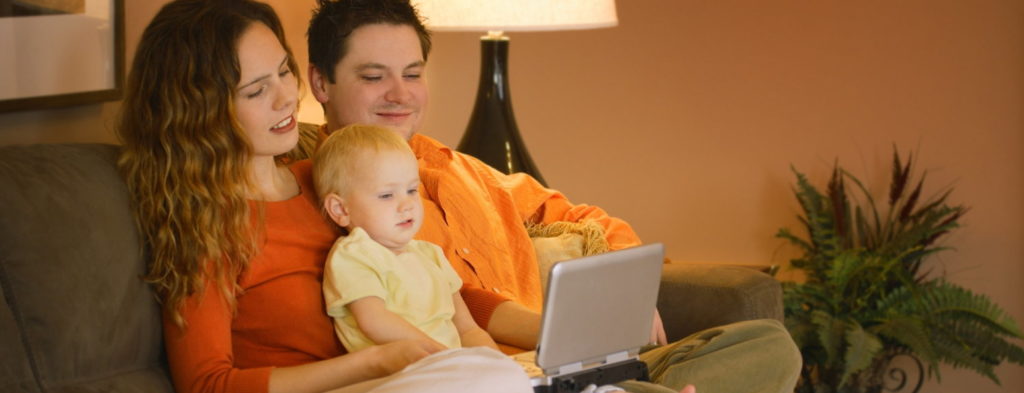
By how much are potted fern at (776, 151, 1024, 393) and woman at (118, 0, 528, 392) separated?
5.91ft

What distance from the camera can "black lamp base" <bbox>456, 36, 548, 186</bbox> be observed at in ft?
9.52

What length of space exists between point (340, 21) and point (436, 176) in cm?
34

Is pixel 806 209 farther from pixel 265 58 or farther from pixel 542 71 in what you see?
pixel 265 58

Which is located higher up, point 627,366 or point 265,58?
point 265,58

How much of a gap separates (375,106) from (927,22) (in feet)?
6.25

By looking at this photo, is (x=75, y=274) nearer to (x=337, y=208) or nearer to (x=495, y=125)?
(x=337, y=208)

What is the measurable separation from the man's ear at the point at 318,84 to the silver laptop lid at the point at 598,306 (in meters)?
0.83

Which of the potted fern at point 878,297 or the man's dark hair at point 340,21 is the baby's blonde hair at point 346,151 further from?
the potted fern at point 878,297

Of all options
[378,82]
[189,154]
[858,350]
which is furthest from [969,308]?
[189,154]

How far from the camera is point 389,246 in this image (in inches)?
72.2

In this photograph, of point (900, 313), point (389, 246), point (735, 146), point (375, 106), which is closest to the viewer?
point (389, 246)

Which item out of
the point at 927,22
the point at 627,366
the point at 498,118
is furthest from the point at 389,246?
the point at 927,22

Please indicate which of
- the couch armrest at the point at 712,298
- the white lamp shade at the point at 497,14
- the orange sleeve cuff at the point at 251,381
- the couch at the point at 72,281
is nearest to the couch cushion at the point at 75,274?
the couch at the point at 72,281

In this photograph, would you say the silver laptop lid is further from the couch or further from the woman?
the couch
